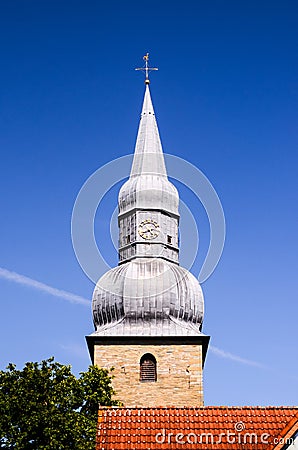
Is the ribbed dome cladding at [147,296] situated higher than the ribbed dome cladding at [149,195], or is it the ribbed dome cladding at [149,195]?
the ribbed dome cladding at [149,195]

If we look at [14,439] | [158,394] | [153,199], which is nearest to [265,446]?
[14,439]

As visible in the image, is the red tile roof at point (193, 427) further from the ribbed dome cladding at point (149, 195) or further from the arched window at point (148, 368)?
the ribbed dome cladding at point (149, 195)

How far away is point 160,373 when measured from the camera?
4666cm

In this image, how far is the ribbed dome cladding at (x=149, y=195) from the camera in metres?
52.0

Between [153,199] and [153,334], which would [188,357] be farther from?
[153,199]

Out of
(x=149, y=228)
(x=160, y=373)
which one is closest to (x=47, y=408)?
(x=160, y=373)

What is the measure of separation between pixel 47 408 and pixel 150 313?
12884 mm

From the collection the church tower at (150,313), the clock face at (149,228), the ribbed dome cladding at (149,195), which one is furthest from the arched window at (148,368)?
the ribbed dome cladding at (149,195)

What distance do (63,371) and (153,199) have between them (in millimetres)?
16219

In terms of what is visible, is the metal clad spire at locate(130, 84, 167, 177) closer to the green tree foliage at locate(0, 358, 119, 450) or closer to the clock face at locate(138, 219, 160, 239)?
the clock face at locate(138, 219, 160, 239)

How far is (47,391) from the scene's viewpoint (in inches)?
1457

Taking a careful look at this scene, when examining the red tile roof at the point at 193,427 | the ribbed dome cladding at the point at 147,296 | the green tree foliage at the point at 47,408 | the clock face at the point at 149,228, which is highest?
the clock face at the point at 149,228

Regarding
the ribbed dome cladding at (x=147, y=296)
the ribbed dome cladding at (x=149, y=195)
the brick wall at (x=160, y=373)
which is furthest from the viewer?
the ribbed dome cladding at (x=149, y=195)

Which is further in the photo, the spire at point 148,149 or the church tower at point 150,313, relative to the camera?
the spire at point 148,149
